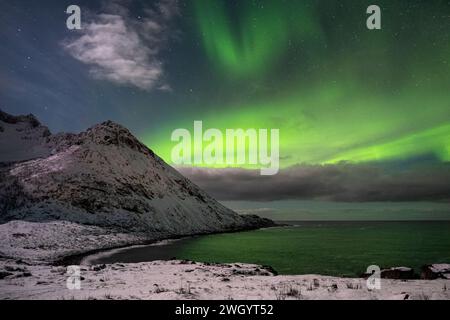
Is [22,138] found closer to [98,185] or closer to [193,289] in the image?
[98,185]

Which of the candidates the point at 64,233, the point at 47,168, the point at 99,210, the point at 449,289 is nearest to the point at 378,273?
the point at 449,289

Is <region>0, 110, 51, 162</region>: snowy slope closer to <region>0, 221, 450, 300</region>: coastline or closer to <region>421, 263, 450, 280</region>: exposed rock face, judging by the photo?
<region>0, 221, 450, 300</region>: coastline

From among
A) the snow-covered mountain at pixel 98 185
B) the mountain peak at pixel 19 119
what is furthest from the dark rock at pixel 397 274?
the mountain peak at pixel 19 119

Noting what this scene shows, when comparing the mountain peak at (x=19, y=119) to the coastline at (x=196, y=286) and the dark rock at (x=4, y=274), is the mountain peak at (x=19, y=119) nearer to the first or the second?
the dark rock at (x=4, y=274)

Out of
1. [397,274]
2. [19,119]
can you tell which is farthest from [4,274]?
[19,119]

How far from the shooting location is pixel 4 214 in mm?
83250

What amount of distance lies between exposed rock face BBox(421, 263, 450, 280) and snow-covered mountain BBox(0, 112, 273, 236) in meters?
76.2

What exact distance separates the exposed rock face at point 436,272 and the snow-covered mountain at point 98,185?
76.2 metres

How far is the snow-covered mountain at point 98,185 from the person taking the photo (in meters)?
89.6

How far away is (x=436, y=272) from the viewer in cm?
2002

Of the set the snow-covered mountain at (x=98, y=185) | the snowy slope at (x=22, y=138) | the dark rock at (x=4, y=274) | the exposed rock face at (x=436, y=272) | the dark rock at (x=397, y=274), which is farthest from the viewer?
the snowy slope at (x=22, y=138)
